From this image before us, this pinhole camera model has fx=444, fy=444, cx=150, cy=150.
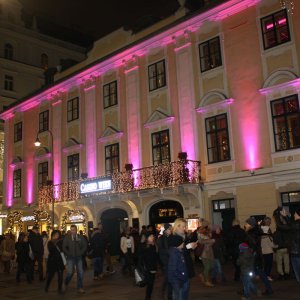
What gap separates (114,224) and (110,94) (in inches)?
301

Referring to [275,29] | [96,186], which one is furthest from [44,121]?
[275,29]

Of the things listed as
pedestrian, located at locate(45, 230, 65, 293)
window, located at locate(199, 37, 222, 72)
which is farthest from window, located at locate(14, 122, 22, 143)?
pedestrian, located at locate(45, 230, 65, 293)

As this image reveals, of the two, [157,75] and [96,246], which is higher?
[157,75]

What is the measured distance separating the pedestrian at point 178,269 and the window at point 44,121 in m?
23.8

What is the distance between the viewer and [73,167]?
28.0 metres

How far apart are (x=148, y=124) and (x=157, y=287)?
11512 mm

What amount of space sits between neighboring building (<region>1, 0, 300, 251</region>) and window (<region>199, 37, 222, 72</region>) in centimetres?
5

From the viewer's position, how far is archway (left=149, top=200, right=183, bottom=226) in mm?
22266

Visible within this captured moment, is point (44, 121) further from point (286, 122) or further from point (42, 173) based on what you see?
point (286, 122)

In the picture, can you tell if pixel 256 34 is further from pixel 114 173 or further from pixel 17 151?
pixel 17 151

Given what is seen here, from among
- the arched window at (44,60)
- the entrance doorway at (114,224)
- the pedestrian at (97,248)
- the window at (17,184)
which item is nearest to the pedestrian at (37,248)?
the pedestrian at (97,248)

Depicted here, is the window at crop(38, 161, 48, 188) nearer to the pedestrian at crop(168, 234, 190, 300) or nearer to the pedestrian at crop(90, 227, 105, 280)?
the pedestrian at crop(90, 227, 105, 280)

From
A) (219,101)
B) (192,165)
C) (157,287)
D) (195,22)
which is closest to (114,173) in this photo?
(192,165)

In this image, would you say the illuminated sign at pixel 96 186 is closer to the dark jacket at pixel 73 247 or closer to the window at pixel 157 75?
the window at pixel 157 75
